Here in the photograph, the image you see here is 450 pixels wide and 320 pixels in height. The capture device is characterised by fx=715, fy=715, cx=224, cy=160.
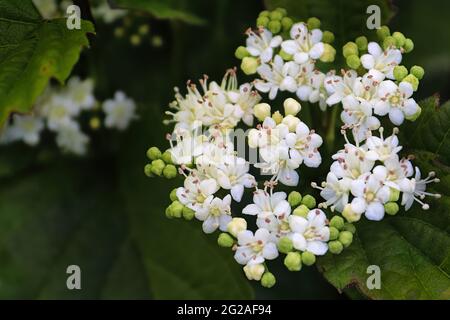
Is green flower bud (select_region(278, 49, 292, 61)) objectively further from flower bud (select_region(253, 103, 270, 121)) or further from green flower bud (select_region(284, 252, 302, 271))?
green flower bud (select_region(284, 252, 302, 271))

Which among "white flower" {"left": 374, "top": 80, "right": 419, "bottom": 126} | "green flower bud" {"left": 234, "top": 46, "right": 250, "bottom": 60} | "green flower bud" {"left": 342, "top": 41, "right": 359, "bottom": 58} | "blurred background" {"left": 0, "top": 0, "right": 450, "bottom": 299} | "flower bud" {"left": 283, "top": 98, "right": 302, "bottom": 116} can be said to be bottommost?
"blurred background" {"left": 0, "top": 0, "right": 450, "bottom": 299}

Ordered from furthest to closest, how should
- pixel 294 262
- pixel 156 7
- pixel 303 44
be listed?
pixel 156 7
pixel 303 44
pixel 294 262

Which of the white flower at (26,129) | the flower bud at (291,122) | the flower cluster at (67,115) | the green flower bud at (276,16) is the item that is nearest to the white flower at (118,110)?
the flower cluster at (67,115)

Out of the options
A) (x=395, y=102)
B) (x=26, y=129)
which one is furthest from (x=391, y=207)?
(x=26, y=129)

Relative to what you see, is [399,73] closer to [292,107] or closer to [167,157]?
[292,107]

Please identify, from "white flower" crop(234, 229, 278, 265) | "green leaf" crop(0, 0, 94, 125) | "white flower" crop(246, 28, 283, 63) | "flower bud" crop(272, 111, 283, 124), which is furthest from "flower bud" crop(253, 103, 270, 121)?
"green leaf" crop(0, 0, 94, 125)

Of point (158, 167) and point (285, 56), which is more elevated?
point (285, 56)

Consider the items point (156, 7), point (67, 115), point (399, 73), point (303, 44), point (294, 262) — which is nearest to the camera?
point (294, 262)
